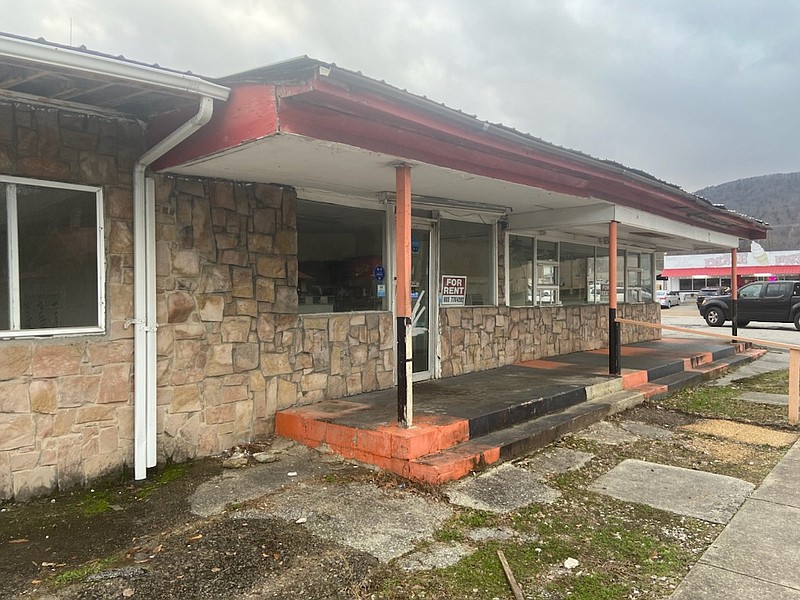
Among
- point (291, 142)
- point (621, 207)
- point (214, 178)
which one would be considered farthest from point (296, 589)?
point (621, 207)

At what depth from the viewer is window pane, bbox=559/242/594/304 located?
10.9 meters

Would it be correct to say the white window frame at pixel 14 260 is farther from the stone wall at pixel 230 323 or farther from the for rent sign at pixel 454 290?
the for rent sign at pixel 454 290

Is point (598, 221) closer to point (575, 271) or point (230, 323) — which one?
point (575, 271)

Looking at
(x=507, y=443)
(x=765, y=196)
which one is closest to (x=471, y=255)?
(x=507, y=443)

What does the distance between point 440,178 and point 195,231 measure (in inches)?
96.1

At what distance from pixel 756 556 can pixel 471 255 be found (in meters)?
5.64

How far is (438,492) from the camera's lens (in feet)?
14.8

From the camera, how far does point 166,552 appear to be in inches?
142

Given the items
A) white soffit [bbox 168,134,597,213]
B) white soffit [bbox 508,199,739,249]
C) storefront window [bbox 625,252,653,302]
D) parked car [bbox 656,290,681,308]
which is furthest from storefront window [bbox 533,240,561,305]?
parked car [bbox 656,290,681,308]

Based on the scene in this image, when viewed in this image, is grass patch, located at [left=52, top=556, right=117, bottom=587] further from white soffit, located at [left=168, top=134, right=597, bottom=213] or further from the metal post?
the metal post

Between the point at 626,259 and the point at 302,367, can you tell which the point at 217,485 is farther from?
the point at 626,259

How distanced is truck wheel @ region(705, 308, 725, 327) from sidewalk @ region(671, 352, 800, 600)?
20.7 meters

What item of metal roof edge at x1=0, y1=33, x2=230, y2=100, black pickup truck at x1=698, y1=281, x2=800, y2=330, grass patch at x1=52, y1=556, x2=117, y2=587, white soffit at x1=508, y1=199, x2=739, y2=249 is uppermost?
metal roof edge at x1=0, y1=33, x2=230, y2=100

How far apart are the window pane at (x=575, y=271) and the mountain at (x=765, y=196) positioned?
9385 centimetres
